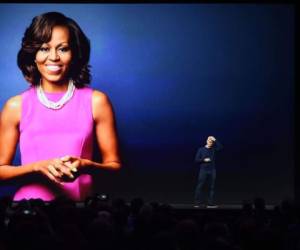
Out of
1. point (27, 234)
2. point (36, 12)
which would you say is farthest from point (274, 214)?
point (36, 12)

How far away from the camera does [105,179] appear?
8.66 m

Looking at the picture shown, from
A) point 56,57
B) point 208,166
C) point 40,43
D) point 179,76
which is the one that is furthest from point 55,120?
point 208,166

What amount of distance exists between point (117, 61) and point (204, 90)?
44.7 inches

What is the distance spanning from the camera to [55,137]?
28.0 ft

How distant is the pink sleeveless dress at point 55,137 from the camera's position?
853 centimetres

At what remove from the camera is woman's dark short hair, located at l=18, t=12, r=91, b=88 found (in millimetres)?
8617

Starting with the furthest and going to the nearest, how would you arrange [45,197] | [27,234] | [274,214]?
[45,197] < [274,214] < [27,234]

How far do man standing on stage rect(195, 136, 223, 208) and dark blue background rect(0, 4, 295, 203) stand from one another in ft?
0.27

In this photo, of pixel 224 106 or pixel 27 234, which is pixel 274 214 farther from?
pixel 224 106

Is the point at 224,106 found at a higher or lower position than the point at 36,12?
lower

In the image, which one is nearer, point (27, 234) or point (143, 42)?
point (27, 234)

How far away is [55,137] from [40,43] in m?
1.15

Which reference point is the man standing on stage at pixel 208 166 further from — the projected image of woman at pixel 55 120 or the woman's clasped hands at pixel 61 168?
the woman's clasped hands at pixel 61 168

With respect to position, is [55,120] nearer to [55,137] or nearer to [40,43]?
[55,137]
